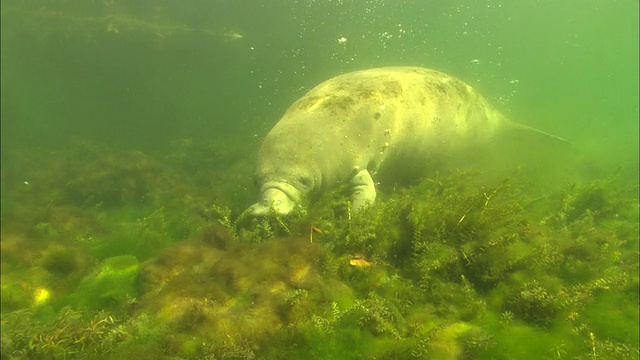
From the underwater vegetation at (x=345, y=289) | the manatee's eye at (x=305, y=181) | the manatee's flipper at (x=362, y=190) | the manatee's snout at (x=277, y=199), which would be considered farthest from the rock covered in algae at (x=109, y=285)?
the manatee's flipper at (x=362, y=190)

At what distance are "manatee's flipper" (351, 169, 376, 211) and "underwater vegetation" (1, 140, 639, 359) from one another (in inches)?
15.4

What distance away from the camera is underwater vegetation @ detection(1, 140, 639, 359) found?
266 cm

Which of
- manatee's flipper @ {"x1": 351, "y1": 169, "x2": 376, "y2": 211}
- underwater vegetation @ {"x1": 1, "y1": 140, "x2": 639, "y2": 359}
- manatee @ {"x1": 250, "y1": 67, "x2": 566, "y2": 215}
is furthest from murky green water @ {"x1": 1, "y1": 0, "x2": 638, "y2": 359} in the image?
manatee @ {"x1": 250, "y1": 67, "x2": 566, "y2": 215}

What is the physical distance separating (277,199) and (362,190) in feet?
4.27

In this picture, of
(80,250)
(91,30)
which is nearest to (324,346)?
(80,250)

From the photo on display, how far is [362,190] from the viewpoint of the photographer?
17.9 feet

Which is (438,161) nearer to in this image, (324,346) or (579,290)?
(579,290)

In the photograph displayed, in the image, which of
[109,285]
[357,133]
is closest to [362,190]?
[357,133]

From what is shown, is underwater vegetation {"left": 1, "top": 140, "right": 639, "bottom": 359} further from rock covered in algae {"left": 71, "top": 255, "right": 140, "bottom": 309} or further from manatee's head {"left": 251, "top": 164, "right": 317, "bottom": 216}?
manatee's head {"left": 251, "top": 164, "right": 317, "bottom": 216}

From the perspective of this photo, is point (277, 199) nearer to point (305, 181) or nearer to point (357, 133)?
point (305, 181)

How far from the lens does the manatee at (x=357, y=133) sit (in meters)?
5.45

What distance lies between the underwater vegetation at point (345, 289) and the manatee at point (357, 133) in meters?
0.66

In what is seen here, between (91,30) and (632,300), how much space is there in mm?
31517

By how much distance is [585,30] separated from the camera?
71.9m
